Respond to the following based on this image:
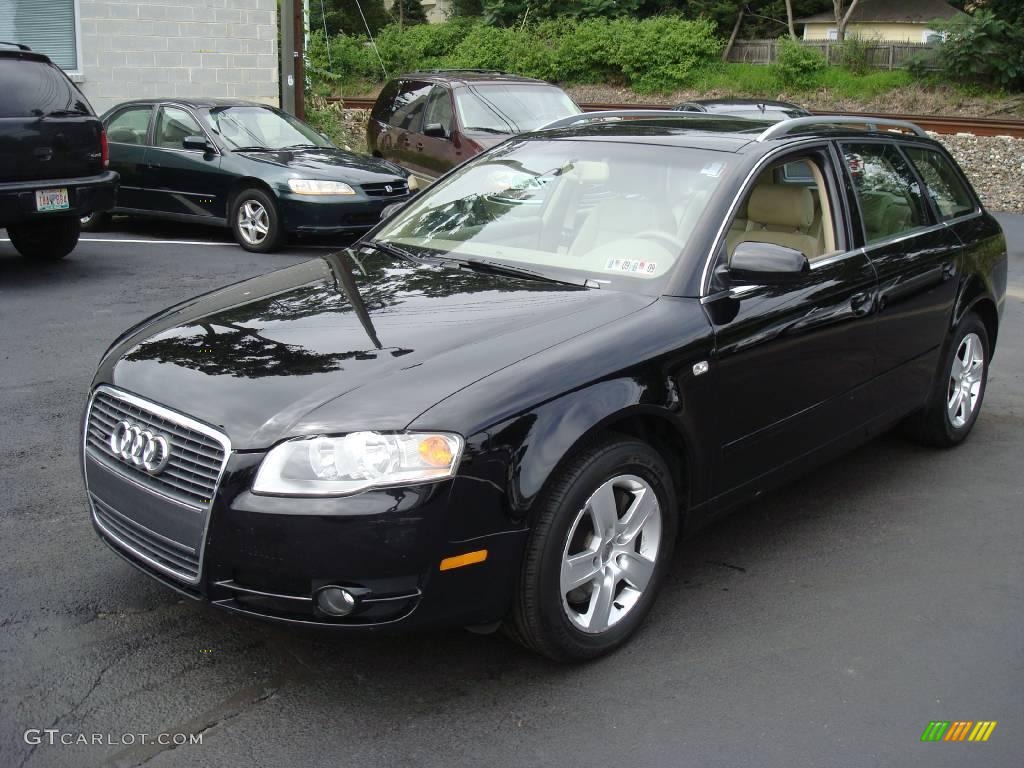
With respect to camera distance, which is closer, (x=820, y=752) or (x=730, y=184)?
(x=820, y=752)

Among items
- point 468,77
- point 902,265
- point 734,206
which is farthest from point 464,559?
point 468,77

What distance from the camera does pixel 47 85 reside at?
358 inches

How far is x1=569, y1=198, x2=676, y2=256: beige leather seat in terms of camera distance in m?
4.21

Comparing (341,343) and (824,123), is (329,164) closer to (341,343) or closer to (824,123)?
(824,123)

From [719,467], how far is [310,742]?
1.70m

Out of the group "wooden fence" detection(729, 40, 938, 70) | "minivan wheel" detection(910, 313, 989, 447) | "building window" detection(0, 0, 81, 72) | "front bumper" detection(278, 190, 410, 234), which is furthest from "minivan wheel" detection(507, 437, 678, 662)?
"wooden fence" detection(729, 40, 938, 70)


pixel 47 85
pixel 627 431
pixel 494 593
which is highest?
pixel 47 85

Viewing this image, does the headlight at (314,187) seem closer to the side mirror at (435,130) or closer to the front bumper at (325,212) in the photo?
the front bumper at (325,212)

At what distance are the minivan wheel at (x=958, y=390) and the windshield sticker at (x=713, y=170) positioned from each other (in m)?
1.87

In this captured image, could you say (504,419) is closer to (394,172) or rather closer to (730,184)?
(730,184)

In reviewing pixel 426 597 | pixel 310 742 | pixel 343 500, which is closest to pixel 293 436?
pixel 343 500

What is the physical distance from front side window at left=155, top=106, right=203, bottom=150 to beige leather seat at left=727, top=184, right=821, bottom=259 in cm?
834

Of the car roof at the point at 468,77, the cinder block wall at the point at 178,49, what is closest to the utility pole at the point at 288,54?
the cinder block wall at the point at 178,49

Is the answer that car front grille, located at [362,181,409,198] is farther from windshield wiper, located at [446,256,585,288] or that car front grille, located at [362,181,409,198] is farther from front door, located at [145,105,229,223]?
windshield wiper, located at [446,256,585,288]
